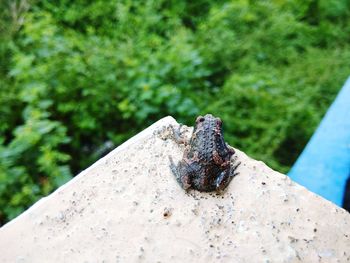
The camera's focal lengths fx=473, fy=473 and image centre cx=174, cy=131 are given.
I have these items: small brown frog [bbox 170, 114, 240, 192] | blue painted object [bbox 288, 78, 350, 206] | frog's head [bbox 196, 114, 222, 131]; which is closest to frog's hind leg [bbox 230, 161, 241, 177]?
small brown frog [bbox 170, 114, 240, 192]

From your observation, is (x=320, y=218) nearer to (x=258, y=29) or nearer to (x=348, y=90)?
(x=348, y=90)

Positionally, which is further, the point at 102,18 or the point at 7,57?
the point at 102,18

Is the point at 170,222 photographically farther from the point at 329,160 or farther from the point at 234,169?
the point at 329,160

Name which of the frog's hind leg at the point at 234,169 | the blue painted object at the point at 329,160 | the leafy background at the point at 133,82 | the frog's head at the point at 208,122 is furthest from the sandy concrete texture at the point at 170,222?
the leafy background at the point at 133,82

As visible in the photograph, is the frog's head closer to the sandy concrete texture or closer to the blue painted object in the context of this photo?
the sandy concrete texture

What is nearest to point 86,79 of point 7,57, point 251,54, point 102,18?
point 7,57

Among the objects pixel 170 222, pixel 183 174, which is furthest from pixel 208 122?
pixel 170 222

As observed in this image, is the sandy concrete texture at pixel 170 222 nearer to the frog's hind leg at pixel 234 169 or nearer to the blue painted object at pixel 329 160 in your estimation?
the frog's hind leg at pixel 234 169
